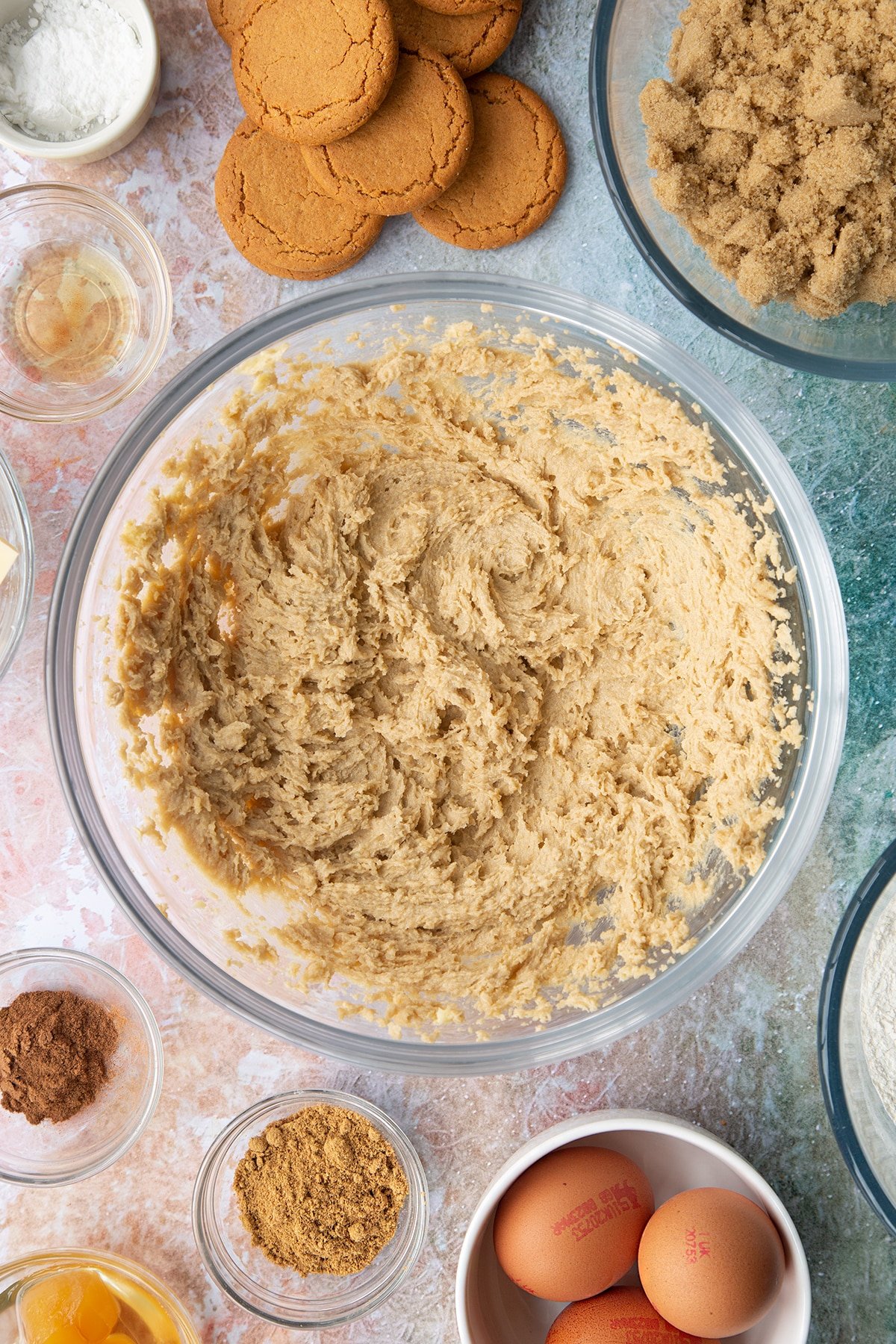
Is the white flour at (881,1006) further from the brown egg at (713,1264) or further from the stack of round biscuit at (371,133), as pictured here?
the stack of round biscuit at (371,133)

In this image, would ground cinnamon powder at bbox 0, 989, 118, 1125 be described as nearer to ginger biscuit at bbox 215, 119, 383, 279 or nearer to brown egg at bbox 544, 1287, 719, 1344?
brown egg at bbox 544, 1287, 719, 1344

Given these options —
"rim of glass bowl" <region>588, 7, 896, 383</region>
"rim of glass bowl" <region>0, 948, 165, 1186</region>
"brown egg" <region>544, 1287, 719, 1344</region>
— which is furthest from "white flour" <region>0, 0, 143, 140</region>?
"brown egg" <region>544, 1287, 719, 1344</region>

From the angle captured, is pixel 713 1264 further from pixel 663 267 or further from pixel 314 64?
pixel 314 64

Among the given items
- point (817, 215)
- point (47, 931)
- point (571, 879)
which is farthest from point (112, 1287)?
point (817, 215)

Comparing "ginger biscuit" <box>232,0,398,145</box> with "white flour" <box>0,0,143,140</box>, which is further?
"white flour" <box>0,0,143,140</box>

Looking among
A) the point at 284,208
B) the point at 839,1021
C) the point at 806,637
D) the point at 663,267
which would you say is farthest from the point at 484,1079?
the point at 284,208

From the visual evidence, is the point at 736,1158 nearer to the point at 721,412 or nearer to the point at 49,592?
the point at 721,412
